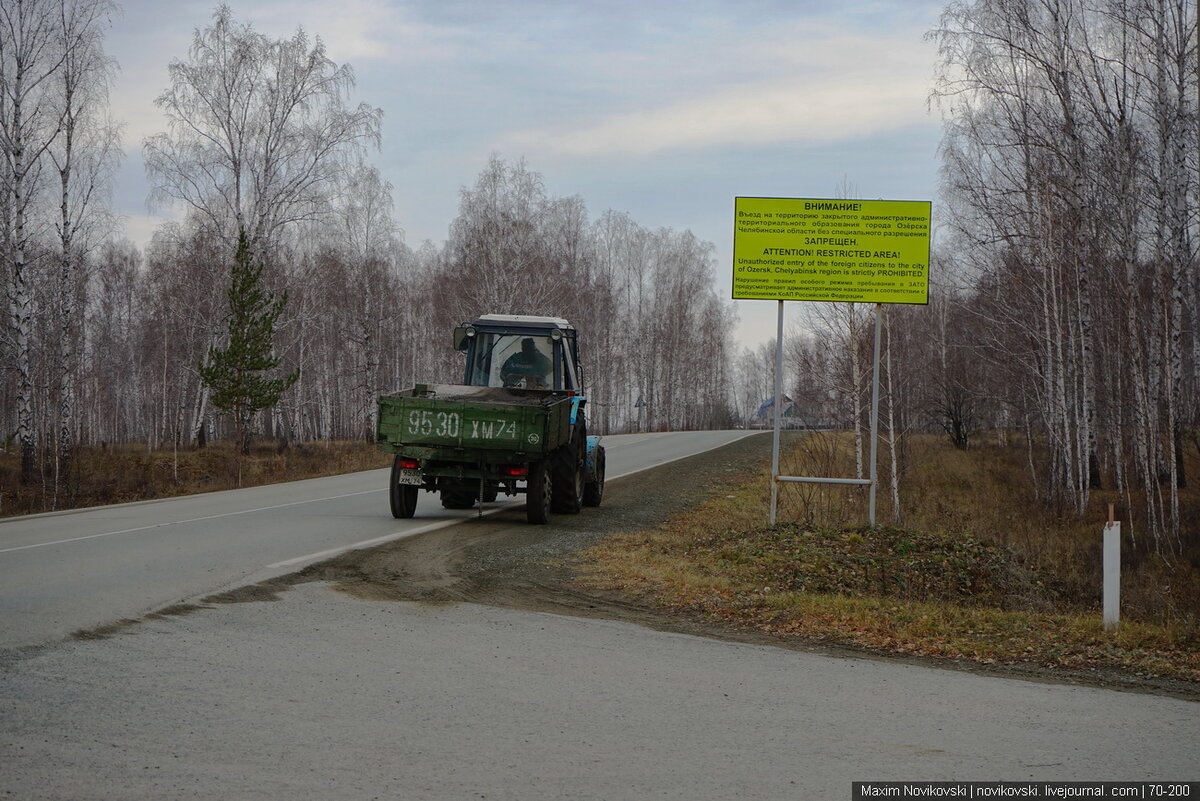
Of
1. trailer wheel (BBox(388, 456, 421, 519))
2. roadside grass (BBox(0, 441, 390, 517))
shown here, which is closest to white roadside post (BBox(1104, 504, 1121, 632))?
trailer wheel (BBox(388, 456, 421, 519))

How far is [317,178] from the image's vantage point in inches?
1374

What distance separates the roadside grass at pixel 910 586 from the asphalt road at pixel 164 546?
11.2 ft

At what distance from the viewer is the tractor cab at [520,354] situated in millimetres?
16078

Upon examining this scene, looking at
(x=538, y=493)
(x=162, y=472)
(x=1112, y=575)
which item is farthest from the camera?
(x=162, y=472)

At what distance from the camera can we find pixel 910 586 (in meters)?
11.4

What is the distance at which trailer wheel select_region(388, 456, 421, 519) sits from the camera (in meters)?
15.0

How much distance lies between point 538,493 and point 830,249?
537cm

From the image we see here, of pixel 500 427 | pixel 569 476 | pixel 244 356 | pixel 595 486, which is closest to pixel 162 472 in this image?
pixel 244 356

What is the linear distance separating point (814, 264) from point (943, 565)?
14.5 ft

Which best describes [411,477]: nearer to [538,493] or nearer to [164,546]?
[538,493]

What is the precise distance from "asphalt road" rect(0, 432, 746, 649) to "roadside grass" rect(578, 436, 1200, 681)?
343 centimetres

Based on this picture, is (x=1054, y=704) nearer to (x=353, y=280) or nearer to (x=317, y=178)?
(x=317, y=178)

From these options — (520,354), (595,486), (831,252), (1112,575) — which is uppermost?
(831,252)

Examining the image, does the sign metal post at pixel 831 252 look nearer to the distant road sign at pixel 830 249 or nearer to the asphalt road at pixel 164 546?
the distant road sign at pixel 830 249
